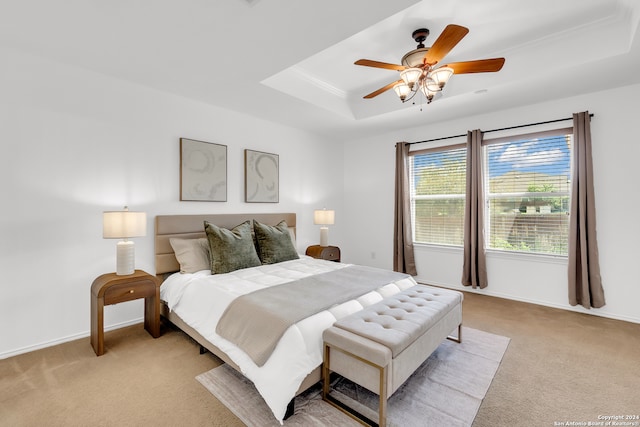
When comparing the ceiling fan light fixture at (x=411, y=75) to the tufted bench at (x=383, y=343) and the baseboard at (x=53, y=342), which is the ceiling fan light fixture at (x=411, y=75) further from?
the baseboard at (x=53, y=342)

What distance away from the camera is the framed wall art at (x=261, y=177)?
4000 millimetres

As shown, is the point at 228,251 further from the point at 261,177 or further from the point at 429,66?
the point at 429,66

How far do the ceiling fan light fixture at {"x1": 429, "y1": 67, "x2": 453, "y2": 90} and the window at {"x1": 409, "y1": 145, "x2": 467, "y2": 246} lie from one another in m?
2.23

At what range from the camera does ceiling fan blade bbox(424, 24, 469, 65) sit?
1854 mm

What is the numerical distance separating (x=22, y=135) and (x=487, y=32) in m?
4.11

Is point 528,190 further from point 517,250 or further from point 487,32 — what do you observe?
point 487,32

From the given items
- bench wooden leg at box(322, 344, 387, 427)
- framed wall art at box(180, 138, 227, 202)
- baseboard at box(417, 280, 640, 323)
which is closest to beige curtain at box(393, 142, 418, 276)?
baseboard at box(417, 280, 640, 323)

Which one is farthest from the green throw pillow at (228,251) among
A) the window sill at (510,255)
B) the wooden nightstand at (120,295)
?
the window sill at (510,255)

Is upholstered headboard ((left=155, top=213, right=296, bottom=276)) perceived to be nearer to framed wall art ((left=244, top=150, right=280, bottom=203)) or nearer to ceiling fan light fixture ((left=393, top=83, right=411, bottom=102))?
framed wall art ((left=244, top=150, right=280, bottom=203))

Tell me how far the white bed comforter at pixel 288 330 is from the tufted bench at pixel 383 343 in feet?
0.40

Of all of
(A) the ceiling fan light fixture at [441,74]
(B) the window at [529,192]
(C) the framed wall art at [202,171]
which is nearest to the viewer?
(A) the ceiling fan light fixture at [441,74]

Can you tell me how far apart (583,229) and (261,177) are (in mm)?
3944

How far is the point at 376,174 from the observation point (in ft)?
17.1

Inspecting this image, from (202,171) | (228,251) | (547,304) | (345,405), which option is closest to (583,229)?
(547,304)
